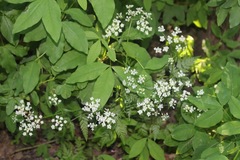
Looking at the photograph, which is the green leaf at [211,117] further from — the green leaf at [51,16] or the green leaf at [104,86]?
the green leaf at [51,16]

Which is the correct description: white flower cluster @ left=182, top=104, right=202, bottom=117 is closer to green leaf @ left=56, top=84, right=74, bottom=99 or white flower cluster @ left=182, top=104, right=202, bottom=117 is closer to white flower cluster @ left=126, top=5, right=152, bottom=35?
white flower cluster @ left=126, top=5, right=152, bottom=35

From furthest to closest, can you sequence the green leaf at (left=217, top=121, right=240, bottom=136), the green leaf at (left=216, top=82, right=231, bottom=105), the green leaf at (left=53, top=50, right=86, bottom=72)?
the green leaf at (left=53, top=50, right=86, bottom=72) < the green leaf at (left=216, top=82, right=231, bottom=105) < the green leaf at (left=217, top=121, right=240, bottom=136)

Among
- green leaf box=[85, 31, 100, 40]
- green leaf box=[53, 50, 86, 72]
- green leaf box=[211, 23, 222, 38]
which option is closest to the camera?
green leaf box=[85, 31, 100, 40]

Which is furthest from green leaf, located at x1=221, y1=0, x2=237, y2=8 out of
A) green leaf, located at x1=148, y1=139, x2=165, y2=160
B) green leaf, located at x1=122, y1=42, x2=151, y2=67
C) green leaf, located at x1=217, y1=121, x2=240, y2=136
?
green leaf, located at x1=148, y1=139, x2=165, y2=160

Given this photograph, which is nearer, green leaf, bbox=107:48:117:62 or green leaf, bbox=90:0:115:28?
green leaf, bbox=90:0:115:28

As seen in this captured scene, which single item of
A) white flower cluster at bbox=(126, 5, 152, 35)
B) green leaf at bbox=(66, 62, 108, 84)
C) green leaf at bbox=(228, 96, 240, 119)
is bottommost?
green leaf at bbox=(66, 62, 108, 84)

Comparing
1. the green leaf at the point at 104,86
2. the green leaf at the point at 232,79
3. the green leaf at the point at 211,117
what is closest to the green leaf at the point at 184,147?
the green leaf at the point at 211,117

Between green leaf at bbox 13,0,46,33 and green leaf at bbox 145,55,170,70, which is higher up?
green leaf at bbox 13,0,46,33

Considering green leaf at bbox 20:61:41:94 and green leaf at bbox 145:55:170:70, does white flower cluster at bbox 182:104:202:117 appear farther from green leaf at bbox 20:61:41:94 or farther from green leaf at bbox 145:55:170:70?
green leaf at bbox 20:61:41:94

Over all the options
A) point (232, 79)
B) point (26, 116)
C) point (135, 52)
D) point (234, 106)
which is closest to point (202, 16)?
point (135, 52)
